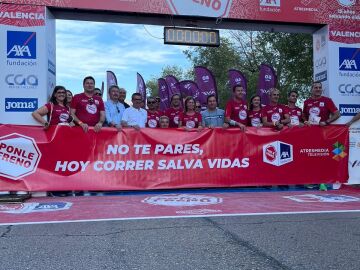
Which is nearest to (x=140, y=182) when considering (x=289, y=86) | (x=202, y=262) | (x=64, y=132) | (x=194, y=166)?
(x=194, y=166)

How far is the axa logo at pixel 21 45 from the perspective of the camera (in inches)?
348

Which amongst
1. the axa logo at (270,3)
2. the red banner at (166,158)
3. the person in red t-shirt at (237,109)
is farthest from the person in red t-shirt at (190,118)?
the axa logo at (270,3)

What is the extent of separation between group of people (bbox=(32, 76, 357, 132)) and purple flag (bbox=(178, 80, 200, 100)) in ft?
28.4

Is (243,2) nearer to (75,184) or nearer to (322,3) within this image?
(322,3)

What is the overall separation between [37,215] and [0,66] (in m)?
3.83

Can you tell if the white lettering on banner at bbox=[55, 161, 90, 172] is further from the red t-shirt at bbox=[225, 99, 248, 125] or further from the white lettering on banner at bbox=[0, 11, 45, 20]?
the red t-shirt at bbox=[225, 99, 248, 125]

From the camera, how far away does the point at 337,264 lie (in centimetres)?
397

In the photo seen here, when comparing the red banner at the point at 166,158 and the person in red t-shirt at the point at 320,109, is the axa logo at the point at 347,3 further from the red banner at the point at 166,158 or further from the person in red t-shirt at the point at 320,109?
the red banner at the point at 166,158

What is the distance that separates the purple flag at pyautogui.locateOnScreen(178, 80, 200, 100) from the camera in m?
18.9

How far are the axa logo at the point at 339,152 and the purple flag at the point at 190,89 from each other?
371 inches

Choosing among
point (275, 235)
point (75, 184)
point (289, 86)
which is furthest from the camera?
point (289, 86)

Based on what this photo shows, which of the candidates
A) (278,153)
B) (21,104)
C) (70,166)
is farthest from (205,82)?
(70,166)

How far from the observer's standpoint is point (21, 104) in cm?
888

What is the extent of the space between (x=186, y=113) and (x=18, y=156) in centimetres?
→ 358
